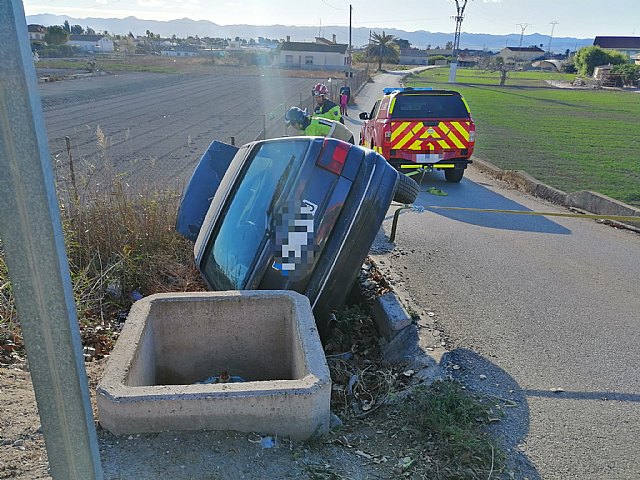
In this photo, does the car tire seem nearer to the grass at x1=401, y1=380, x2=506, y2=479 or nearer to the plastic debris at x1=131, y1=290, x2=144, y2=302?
the grass at x1=401, y1=380, x2=506, y2=479

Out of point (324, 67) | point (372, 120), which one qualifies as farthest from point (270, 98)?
point (324, 67)

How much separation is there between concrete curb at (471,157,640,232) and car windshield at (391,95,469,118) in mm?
1817

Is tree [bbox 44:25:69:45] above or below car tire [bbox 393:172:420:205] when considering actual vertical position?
above

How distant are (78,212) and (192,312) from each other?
2.38 metres

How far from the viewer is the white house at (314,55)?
85.9m

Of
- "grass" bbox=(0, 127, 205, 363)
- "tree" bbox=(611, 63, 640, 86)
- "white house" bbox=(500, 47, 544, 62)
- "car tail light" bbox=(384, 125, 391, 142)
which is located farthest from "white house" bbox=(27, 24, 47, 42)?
"white house" bbox=(500, 47, 544, 62)

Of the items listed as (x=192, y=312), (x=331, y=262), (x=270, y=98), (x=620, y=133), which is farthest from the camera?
(x=270, y=98)

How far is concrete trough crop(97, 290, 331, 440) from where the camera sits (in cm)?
276

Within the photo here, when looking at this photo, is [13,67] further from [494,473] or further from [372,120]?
[372,120]

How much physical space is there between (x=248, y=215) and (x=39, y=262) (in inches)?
122

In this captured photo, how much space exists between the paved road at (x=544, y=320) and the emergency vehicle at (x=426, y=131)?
7.98 ft

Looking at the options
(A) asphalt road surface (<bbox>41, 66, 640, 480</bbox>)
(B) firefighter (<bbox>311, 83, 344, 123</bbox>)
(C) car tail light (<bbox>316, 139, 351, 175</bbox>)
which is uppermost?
(C) car tail light (<bbox>316, 139, 351, 175</bbox>)

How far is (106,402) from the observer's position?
275 cm

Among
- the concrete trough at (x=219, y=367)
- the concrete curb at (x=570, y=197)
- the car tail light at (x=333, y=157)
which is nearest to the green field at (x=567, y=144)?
the concrete curb at (x=570, y=197)
